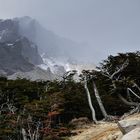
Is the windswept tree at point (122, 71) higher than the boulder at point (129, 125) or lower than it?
higher

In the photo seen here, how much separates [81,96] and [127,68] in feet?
16.1

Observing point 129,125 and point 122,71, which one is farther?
point 122,71

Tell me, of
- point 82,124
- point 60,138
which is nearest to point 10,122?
point 60,138

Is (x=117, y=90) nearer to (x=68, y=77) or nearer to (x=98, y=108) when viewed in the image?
(x=98, y=108)

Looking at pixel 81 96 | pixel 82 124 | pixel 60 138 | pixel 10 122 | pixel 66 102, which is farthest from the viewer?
pixel 81 96

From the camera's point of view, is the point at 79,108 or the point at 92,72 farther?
the point at 92,72

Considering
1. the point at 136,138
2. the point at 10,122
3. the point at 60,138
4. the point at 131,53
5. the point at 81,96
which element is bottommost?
the point at 136,138

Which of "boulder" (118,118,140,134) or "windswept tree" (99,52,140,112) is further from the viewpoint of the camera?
"windswept tree" (99,52,140,112)

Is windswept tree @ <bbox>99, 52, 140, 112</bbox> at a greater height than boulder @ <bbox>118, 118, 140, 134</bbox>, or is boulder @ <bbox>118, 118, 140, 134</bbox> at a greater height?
windswept tree @ <bbox>99, 52, 140, 112</bbox>

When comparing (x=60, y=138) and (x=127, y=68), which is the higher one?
(x=127, y=68)

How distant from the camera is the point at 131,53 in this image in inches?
1378

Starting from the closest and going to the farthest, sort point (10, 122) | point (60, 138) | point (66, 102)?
point (60, 138)
point (10, 122)
point (66, 102)

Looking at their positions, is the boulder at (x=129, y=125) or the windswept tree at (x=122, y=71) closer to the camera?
the boulder at (x=129, y=125)

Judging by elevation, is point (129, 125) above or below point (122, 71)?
below
